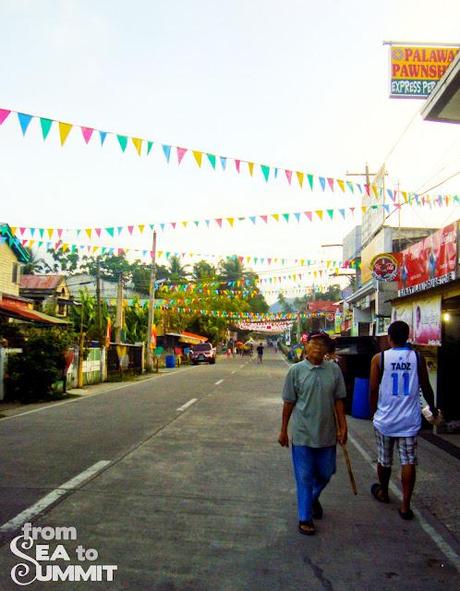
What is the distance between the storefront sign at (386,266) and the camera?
55.2 ft

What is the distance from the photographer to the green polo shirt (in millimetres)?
4766

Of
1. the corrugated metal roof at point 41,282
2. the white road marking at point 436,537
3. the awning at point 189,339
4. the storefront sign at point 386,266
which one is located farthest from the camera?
the awning at point 189,339

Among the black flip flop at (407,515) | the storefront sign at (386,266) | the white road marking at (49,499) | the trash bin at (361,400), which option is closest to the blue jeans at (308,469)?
the black flip flop at (407,515)

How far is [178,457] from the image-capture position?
300 inches

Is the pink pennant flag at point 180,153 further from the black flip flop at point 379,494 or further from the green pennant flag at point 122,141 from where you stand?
the black flip flop at point 379,494

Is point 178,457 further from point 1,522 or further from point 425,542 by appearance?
point 425,542

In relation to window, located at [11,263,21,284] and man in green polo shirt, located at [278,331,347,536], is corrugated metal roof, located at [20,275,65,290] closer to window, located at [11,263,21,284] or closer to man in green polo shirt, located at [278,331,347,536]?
window, located at [11,263,21,284]

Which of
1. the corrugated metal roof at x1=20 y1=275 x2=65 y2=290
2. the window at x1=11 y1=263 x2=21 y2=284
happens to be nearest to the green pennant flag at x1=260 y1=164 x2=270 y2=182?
the window at x1=11 y1=263 x2=21 y2=284

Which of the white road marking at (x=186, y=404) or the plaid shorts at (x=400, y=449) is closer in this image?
the plaid shorts at (x=400, y=449)

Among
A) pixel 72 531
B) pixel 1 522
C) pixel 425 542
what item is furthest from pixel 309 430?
pixel 1 522

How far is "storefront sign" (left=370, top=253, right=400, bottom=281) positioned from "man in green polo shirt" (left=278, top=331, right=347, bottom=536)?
12437 millimetres

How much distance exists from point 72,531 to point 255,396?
1224 centimetres

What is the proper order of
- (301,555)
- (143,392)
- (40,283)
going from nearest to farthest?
(301,555), (143,392), (40,283)

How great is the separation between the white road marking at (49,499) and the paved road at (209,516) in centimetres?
5
